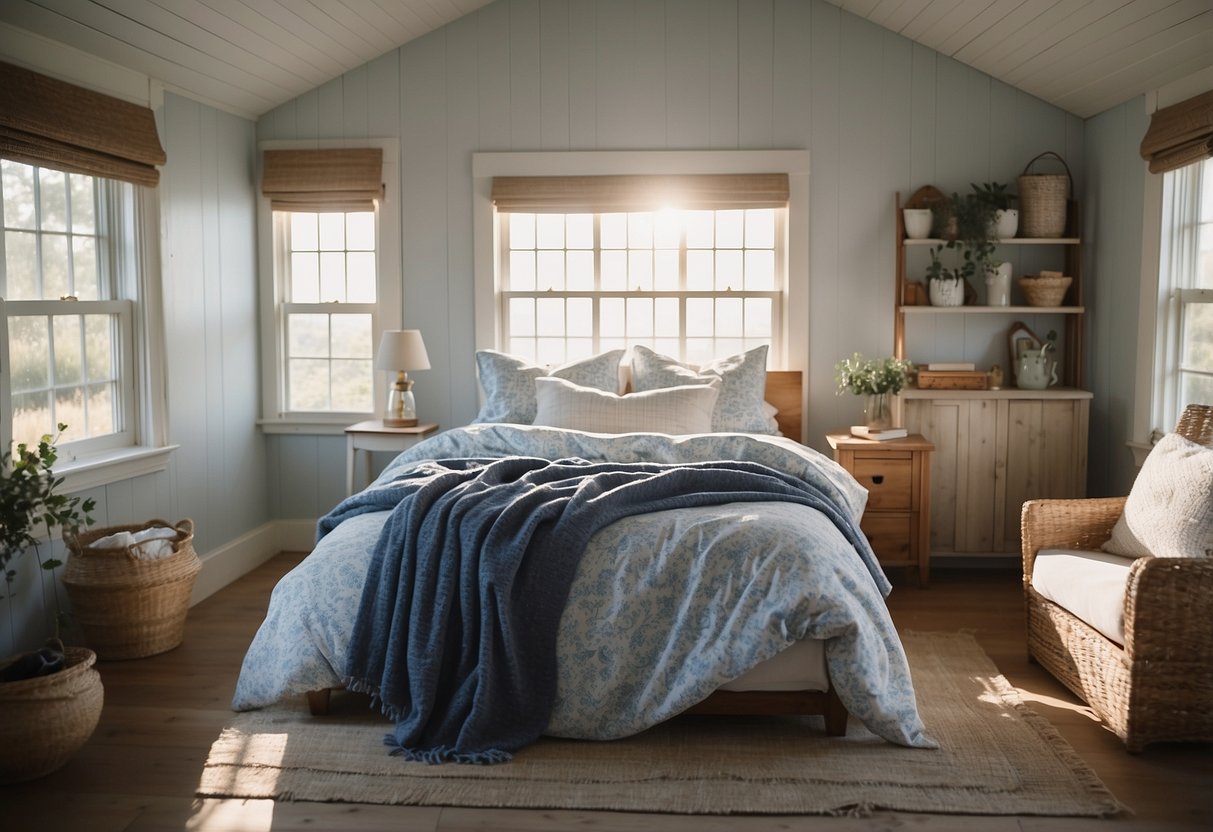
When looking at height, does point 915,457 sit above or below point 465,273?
below

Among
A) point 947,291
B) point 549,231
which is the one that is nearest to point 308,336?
point 549,231

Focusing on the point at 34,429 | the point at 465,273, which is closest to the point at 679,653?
the point at 34,429

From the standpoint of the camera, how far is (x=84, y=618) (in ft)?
13.9

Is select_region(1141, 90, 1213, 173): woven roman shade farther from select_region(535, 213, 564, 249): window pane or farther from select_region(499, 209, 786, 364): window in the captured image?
select_region(535, 213, 564, 249): window pane

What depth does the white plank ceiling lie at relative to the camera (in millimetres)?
4148

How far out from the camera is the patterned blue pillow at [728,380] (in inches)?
207

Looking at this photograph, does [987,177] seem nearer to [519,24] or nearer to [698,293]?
[698,293]

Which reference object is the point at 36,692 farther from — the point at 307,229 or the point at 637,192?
the point at 637,192

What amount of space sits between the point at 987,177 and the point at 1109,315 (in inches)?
37.2

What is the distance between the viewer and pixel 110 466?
4523mm

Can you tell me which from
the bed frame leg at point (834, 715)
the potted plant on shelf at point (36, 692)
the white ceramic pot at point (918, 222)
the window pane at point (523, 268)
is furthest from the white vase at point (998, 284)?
the potted plant on shelf at point (36, 692)

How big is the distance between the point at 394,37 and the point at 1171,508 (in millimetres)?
4274

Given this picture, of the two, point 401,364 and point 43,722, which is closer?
point 43,722

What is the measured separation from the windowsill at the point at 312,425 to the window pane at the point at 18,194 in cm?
198
